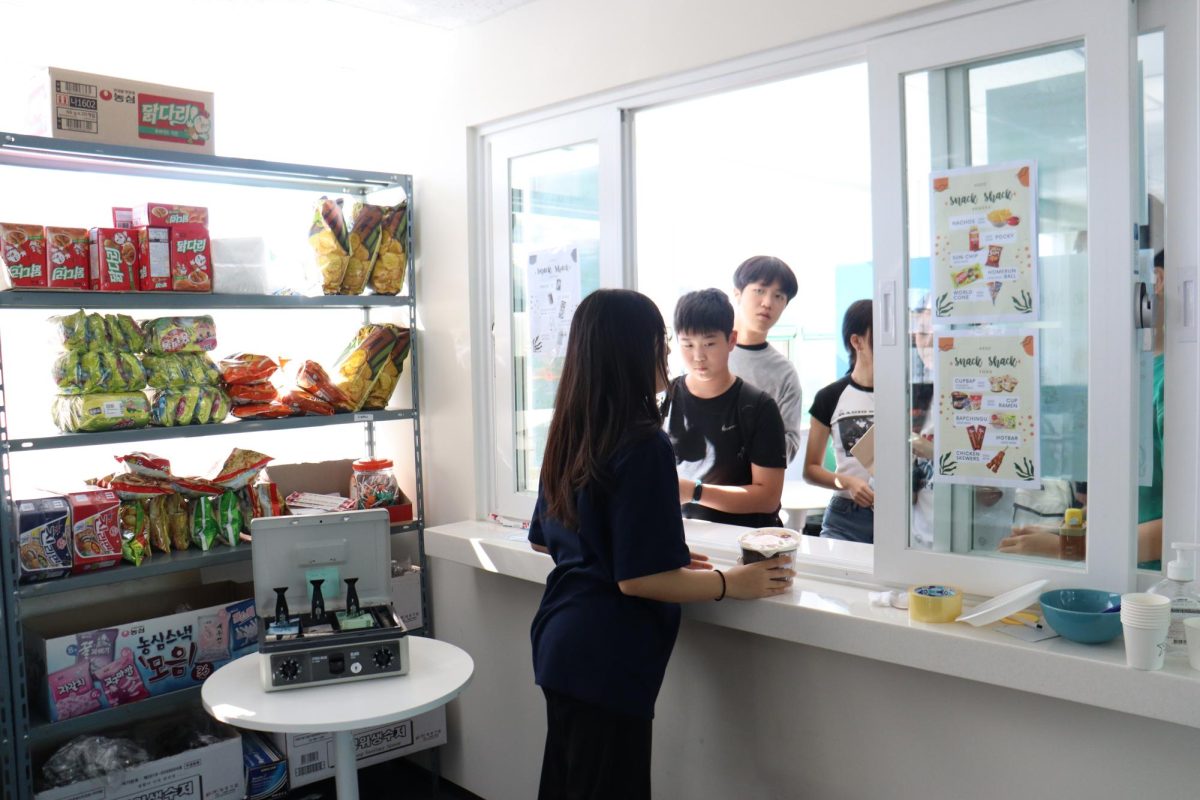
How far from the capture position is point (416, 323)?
349 cm

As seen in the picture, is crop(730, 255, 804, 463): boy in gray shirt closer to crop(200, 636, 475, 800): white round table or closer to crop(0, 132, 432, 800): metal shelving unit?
crop(0, 132, 432, 800): metal shelving unit

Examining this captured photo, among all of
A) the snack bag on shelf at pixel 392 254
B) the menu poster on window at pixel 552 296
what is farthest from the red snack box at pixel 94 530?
the menu poster on window at pixel 552 296

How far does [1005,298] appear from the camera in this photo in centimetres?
199

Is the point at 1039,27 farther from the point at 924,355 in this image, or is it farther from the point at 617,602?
the point at 617,602

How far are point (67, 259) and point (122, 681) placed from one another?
120 cm

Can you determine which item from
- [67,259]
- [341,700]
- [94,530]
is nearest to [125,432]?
[94,530]

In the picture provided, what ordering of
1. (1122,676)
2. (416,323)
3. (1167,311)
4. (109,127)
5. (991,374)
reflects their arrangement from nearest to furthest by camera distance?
(1122,676) < (1167,311) < (991,374) < (109,127) < (416,323)

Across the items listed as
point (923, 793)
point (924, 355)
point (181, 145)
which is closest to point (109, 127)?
point (181, 145)

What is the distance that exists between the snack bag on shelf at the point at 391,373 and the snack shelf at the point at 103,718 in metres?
1.06

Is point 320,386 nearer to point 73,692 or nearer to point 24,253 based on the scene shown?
point 24,253

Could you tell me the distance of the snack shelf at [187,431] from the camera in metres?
2.57

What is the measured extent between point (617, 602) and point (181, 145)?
6.35ft

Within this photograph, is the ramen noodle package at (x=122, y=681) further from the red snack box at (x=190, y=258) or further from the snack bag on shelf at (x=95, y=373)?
the red snack box at (x=190, y=258)

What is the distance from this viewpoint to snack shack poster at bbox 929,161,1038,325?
1.95 metres
